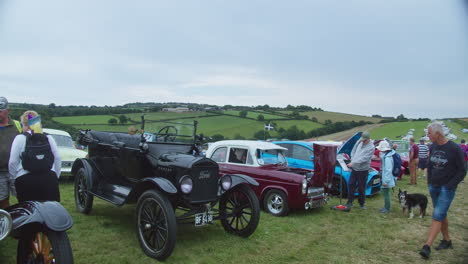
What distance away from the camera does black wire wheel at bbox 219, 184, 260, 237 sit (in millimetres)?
5312

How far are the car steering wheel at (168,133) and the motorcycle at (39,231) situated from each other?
130 inches

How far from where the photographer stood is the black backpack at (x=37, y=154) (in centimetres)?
370

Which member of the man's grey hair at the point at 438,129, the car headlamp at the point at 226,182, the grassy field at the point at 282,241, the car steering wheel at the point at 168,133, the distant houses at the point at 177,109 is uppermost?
the distant houses at the point at 177,109

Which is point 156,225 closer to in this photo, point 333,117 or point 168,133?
point 168,133

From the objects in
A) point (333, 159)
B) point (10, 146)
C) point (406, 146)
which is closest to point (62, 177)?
point (10, 146)

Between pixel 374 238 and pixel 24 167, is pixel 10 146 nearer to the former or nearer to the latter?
pixel 24 167

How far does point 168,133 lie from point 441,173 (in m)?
4.91

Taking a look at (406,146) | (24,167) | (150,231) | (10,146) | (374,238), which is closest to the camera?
(24,167)

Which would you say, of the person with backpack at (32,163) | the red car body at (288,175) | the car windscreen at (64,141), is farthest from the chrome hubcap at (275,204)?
the car windscreen at (64,141)

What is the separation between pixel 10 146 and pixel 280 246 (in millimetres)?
4327

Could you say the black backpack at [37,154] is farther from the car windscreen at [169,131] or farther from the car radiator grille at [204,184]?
the car windscreen at [169,131]

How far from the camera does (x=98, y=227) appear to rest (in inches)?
225

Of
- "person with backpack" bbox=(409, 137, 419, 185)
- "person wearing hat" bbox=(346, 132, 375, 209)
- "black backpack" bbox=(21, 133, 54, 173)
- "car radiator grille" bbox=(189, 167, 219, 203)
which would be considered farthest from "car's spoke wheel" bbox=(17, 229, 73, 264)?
"person with backpack" bbox=(409, 137, 419, 185)

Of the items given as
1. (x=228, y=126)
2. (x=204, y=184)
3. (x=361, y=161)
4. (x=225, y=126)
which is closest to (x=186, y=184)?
(x=204, y=184)
